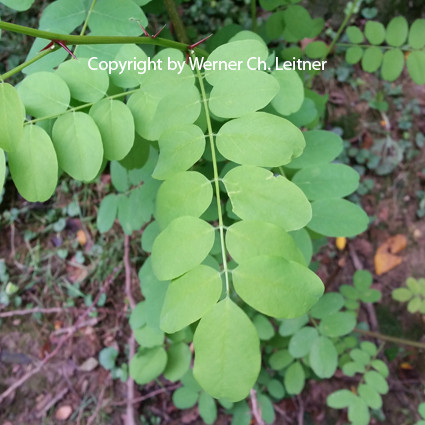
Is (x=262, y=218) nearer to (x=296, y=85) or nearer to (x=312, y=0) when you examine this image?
(x=296, y=85)

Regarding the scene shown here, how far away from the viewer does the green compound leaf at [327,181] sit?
3.61 ft

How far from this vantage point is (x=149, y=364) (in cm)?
159

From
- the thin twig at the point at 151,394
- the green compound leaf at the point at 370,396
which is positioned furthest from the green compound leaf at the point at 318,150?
the thin twig at the point at 151,394

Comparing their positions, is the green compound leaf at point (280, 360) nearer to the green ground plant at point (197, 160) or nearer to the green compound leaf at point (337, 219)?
the green ground plant at point (197, 160)

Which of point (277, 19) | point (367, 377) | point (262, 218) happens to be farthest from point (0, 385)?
point (277, 19)

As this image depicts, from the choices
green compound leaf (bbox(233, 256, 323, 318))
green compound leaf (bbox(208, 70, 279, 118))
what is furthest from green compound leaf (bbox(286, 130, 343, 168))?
green compound leaf (bbox(233, 256, 323, 318))

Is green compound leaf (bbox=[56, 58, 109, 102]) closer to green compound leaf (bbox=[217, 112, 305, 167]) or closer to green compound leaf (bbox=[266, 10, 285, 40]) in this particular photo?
green compound leaf (bbox=[217, 112, 305, 167])

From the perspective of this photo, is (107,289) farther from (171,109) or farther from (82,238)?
(171,109)

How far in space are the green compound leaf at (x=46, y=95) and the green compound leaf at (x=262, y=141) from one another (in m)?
0.38

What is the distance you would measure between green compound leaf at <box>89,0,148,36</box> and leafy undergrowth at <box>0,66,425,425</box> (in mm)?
1213

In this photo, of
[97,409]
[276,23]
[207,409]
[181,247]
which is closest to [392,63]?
[276,23]

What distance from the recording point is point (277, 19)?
1.54 meters

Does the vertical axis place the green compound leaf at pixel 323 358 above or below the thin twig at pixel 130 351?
above

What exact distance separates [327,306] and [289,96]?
0.88 m
